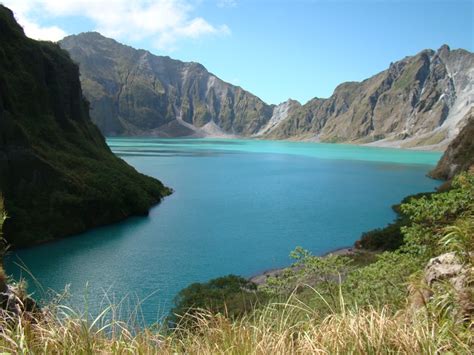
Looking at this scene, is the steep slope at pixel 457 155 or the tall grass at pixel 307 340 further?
the steep slope at pixel 457 155

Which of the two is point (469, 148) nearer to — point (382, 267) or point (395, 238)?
point (395, 238)

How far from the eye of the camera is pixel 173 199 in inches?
3004

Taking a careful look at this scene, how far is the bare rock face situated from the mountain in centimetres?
4349

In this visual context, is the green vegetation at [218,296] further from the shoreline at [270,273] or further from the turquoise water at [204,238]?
the shoreline at [270,273]

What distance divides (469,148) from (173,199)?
72.8 meters

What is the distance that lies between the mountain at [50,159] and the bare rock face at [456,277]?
43485 millimetres

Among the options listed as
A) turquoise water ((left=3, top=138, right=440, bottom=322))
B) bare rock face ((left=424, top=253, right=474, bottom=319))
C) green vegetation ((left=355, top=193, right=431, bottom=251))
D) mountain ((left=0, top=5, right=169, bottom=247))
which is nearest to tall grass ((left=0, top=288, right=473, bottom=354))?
bare rock face ((left=424, top=253, right=474, bottom=319))

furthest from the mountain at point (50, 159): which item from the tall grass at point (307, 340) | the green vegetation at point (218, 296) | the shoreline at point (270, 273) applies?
the tall grass at point (307, 340)

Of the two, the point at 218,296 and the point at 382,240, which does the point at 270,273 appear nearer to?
the point at 218,296

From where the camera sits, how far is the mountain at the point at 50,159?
49125mm

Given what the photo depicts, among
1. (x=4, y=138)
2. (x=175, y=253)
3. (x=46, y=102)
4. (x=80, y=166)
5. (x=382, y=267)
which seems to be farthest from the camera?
(x=46, y=102)

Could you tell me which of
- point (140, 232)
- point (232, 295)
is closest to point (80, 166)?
point (140, 232)

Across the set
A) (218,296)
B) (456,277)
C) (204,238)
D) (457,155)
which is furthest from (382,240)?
(457,155)

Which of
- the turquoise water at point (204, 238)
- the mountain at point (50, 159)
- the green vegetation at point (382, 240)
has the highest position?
the mountain at point (50, 159)
